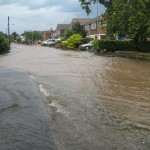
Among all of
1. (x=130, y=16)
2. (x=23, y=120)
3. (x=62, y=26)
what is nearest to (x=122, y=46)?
(x=130, y=16)

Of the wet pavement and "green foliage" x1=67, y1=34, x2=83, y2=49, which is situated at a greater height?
"green foliage" x1=67, y1=34, x2=83, y2=49

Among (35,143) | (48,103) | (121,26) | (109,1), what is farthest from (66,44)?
(35,143)

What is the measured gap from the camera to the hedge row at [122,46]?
45.6 m

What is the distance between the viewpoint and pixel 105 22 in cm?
4409

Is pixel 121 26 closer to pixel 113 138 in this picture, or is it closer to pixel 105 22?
pixel 105 22

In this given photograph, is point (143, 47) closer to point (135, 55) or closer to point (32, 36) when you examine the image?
point (135, 55)

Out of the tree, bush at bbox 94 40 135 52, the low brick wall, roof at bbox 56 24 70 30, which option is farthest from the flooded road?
roof at bbox 56 24 70 30

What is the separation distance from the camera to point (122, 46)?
47.0m

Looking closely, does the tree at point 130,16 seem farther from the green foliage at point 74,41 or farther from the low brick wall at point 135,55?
the green foliage at point 74,41

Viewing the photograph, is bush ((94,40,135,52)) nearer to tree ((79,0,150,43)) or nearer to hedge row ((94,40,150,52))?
hedge row ((94,40,150,52))

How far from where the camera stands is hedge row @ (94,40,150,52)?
150 ft

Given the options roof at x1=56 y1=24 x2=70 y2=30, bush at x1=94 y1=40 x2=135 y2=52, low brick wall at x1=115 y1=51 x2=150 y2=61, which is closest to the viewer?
low brick wall at x1=115 y1=51 x2=150 y2=61

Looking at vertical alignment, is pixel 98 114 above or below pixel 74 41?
below

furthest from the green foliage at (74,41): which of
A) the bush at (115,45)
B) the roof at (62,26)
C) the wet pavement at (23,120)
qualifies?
the roof at (62,26)
